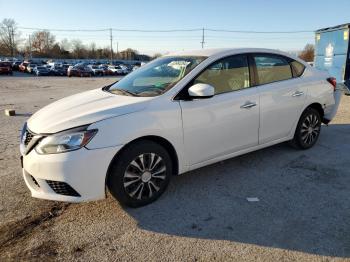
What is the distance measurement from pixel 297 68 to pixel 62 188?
3827 millimetres

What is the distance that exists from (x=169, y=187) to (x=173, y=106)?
107cm

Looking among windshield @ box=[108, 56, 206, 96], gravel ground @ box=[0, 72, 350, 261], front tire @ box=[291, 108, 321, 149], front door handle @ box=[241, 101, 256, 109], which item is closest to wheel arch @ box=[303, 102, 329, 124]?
front tire @ box=[291, 108, 321, 149]

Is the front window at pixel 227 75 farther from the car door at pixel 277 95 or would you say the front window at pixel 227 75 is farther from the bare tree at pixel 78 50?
the bare tree at pixel 78 50

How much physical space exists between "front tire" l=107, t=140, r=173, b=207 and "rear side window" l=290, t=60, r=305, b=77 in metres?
2.61

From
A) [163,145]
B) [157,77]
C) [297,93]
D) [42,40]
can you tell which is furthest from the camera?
[42,40]

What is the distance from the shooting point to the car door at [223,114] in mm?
3795

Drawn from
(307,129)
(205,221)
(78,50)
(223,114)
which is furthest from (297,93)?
(78,50)

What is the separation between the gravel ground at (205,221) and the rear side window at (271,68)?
126cm

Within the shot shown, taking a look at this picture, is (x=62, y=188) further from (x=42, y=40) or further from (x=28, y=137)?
(x=42, y=40)

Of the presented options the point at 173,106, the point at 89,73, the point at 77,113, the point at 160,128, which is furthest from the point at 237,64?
the point at 89,73

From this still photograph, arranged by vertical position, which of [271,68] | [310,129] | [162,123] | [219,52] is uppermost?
[219,52]

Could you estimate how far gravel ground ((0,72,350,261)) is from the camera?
2.85m

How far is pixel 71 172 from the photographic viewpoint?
10.2 feet

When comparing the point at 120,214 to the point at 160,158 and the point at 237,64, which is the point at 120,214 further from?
the point at 237,64
